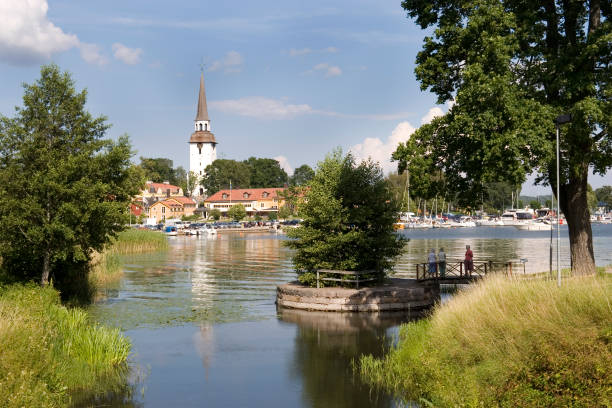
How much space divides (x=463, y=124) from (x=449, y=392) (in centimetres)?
1197

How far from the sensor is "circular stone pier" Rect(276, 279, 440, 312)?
2700cm

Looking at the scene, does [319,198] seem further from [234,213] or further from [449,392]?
[234,213]

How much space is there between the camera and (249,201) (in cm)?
16800

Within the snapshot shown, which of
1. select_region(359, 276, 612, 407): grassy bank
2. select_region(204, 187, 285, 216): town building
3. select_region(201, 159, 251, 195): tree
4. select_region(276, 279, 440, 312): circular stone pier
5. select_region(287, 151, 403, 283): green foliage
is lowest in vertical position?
select_region(276, 279, 440, 312): circular stone pier

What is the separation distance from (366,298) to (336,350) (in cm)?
678

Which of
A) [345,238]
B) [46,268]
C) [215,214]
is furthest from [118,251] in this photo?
[215,214]

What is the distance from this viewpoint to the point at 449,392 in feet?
42.6

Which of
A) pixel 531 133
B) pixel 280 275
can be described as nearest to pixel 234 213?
pixel 280 275

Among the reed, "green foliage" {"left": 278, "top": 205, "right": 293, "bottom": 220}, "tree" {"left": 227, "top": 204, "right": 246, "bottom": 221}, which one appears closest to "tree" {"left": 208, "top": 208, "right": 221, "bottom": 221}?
"tree" {"left": 227, "top": 204, "right": 246, "bottom": 221}

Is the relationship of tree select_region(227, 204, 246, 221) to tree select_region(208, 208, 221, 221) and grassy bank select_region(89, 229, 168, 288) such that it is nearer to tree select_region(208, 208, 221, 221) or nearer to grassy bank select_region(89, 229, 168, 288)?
tree select_region(208, 208, 221, 221)

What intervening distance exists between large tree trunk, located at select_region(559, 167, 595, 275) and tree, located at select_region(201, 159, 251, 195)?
553ft

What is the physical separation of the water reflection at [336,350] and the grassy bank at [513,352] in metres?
0.81

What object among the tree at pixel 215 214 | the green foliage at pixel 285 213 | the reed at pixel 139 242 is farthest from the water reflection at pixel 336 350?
the tree at pixel 215 214

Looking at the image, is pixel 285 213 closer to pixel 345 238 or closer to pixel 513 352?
pixel 345 238
